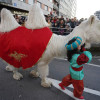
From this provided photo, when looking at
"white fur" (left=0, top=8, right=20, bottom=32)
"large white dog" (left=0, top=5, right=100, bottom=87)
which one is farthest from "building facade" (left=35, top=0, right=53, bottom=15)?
"large white dog" (left=0, top=5, right=100, bottom=87)

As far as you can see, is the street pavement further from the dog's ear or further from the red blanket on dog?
the dog's ear

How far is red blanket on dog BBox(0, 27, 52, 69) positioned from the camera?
6.29 feet

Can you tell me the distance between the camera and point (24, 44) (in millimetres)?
1930

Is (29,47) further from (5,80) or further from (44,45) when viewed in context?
(5,80)

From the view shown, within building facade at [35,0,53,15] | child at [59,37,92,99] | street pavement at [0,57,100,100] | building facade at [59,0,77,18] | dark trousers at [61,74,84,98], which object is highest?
building facade at [59,0,77,18]

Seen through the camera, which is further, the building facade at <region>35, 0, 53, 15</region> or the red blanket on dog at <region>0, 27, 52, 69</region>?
the building facade at <region>35, 0, 53, 15</region>

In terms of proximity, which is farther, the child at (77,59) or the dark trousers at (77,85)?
the dark trousers at (77,85)

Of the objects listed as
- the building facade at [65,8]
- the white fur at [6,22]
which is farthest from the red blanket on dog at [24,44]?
the building facade at [65,8]

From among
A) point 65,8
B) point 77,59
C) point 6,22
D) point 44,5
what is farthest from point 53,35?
point 65,8

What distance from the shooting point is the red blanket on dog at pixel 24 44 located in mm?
1917

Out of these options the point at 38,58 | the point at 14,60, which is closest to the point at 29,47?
the point at 38,58

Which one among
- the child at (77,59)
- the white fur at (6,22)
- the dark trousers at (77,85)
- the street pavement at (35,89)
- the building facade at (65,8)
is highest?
the building facade at (65,8)

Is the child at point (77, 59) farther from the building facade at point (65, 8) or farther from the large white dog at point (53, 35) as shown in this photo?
the building facade at point (65, 8)

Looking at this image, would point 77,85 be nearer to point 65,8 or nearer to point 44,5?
point 44,5
